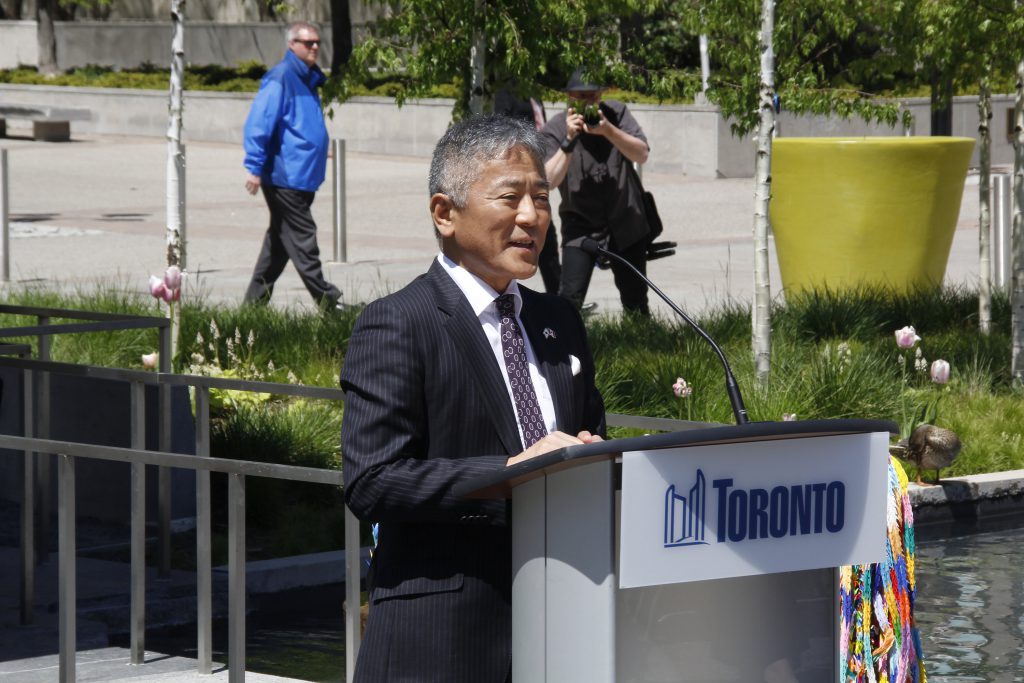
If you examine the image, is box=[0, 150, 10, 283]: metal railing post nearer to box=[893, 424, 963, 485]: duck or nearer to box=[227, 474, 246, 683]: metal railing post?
box=[893, 424, 963, 485]: duck

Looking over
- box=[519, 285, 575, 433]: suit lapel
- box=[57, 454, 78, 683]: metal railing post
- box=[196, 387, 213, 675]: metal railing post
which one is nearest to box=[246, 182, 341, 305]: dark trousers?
box=[196, 387, 213, 675]: metal railing post

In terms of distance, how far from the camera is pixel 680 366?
358 inches

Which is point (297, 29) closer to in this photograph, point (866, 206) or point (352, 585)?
point (866, 206)

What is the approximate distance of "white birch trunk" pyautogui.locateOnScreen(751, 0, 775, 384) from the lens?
28.9 ft

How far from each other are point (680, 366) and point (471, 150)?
248 inches

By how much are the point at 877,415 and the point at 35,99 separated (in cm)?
3520

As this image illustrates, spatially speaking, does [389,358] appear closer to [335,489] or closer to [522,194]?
[522,194]

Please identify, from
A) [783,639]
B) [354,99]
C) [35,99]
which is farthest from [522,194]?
[35,99]

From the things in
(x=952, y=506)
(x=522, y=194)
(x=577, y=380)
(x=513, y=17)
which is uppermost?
(x=513, y=17)

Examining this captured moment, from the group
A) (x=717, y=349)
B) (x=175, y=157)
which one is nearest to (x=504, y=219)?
(x=717, y=349)

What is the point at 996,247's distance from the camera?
1411 cm

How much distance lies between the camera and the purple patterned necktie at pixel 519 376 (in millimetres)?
2822

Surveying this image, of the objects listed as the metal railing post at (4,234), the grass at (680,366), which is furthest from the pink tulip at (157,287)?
the metal railing post at (4,234)

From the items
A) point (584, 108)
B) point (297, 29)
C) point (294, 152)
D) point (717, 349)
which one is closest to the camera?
point (717, 349)
